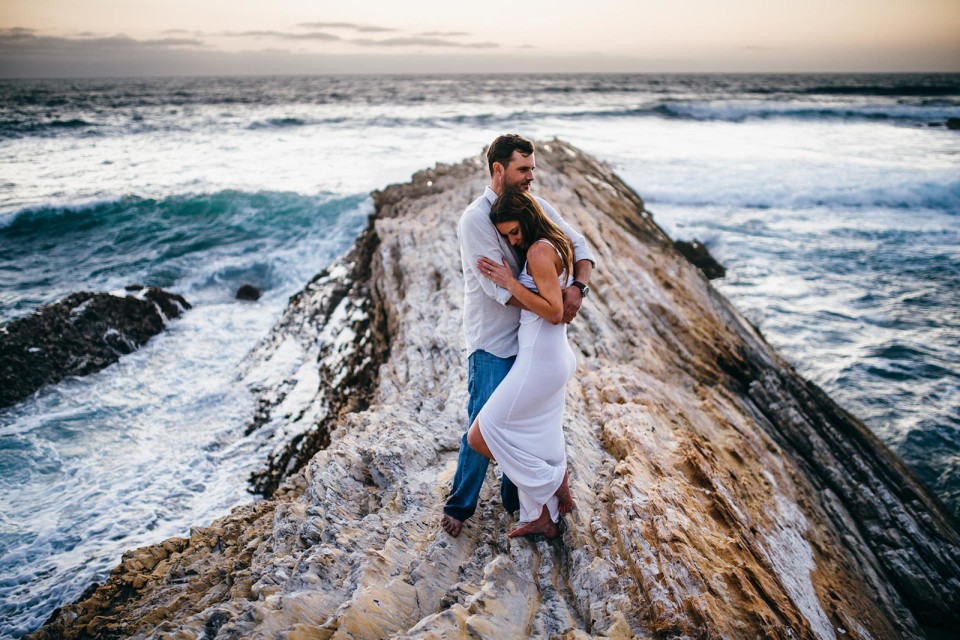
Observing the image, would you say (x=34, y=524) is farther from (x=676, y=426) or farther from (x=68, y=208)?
(x=68, y=208)

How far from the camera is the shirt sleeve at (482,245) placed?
287 centimetres

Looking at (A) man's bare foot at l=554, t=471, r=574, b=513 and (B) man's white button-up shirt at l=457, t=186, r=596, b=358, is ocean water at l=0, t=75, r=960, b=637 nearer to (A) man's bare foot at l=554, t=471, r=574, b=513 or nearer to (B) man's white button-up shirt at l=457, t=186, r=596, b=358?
(A) man's bare foot at l=554, t=471, r=574, b=513

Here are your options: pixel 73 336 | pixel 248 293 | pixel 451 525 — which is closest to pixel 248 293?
pixel 248 293

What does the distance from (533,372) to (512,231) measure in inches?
32.0

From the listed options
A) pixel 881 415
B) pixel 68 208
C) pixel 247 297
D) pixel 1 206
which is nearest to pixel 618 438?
pixel 881 415

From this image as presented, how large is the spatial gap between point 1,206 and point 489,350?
866 inches

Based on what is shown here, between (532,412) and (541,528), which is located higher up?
(532,412)

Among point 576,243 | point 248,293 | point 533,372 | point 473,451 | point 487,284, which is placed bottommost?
point 248,293

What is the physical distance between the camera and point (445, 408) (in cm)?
492

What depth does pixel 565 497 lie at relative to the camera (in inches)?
129

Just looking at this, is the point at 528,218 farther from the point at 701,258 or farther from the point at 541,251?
the point at 701,258

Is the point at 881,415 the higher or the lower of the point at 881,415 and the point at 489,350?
the lower

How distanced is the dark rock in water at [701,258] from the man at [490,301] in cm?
1138

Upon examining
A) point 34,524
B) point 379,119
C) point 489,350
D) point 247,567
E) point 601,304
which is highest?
point 379,119
